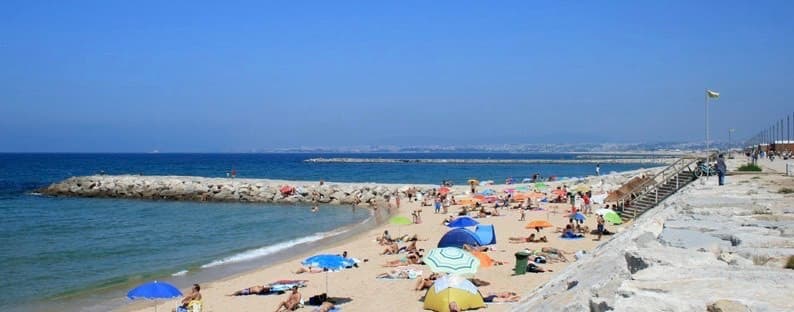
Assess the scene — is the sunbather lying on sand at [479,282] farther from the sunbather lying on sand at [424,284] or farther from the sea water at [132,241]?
the sea water at [132,241]

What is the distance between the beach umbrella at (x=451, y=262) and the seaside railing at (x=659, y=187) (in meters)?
12.1

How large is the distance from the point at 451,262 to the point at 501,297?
1216 mm

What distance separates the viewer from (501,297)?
13.1 metres

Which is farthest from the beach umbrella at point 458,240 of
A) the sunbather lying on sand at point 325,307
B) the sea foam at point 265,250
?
the sea foam at point 265,250

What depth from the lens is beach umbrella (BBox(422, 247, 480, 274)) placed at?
13.0 m

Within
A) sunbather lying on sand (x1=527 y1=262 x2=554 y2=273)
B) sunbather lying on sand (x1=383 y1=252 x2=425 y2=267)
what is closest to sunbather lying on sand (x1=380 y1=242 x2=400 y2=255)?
sunbather lying on sand (x1=383 y1=252 x2=425 y2=267)

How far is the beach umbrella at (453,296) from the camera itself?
11930 millimetres

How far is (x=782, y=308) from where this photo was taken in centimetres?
434

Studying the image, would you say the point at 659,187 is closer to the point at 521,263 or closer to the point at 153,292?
the point at 521,263

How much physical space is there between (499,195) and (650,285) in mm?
34710

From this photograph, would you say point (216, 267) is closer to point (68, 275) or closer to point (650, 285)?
point (68, 275)

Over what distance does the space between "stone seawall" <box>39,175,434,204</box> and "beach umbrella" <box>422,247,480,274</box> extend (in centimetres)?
3117

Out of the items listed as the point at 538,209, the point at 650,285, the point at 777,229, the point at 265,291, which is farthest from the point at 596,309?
the point at 538,209

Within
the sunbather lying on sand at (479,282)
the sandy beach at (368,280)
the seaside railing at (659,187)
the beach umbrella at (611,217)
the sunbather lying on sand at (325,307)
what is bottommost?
the sandy beach at (368,280)
